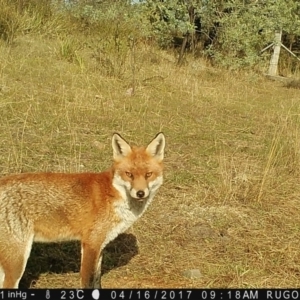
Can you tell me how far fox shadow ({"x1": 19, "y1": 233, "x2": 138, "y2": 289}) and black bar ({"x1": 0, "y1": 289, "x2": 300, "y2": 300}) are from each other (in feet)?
2.40

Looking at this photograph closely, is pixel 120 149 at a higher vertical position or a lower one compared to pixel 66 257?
higher

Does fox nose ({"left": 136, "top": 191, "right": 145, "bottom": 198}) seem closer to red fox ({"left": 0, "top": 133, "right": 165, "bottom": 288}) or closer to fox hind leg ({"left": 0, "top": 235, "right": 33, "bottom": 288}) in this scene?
red fox ({"left": 0, "top": 133, "right": 165, "bottom": 288})

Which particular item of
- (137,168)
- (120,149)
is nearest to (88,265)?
(137,168)

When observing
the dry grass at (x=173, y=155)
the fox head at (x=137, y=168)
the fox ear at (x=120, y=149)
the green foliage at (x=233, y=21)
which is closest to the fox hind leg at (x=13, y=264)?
the dry grass at (x=173, y=155)

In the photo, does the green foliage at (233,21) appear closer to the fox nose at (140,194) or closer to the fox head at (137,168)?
the fox head at (137,168)

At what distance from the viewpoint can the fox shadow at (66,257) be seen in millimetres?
4109

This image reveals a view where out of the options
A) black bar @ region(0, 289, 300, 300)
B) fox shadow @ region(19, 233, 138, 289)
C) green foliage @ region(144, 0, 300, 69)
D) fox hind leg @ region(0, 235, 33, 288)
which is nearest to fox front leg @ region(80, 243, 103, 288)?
black bar @ region(0, 289, 300, 300)

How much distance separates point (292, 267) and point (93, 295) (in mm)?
1982

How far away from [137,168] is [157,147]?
0.34 meters

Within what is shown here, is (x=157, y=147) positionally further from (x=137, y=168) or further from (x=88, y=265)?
(x=88, y=265)

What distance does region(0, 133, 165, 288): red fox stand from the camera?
10.6ft

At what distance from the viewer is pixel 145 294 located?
3.20 m

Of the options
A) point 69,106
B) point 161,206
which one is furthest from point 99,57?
point 161,206

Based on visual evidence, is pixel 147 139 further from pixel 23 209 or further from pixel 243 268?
pixel 23 209
